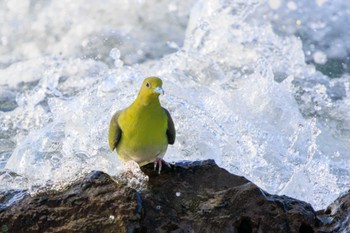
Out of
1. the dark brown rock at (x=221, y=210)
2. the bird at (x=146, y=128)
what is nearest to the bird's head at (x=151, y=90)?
the bird at (x=146, y=128)

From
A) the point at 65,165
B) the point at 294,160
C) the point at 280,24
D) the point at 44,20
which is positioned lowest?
the point at 44,20

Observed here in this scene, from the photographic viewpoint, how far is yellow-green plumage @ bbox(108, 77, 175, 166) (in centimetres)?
415

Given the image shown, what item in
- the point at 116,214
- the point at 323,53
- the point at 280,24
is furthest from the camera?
the point at 280,24

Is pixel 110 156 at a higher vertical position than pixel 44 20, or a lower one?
higher

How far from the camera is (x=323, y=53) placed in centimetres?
1099

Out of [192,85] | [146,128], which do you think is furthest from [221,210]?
[192,85]

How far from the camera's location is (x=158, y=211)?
3.60 meters

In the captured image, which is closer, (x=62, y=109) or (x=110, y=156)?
(x=110, y=156)

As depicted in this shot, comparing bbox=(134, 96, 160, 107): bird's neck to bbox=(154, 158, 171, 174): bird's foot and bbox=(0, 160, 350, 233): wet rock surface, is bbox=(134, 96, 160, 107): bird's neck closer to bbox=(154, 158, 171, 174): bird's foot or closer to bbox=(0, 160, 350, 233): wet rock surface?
bbox=(154, 158, 171, 174): bird's foot

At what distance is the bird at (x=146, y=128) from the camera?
163 inches

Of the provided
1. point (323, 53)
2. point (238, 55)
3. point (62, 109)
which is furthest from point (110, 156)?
point (323, 53)

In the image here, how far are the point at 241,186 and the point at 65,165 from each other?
0.98 meters

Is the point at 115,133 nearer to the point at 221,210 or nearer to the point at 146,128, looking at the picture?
the point at 146,128

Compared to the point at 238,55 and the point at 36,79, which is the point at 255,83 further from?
the point at 36,79
